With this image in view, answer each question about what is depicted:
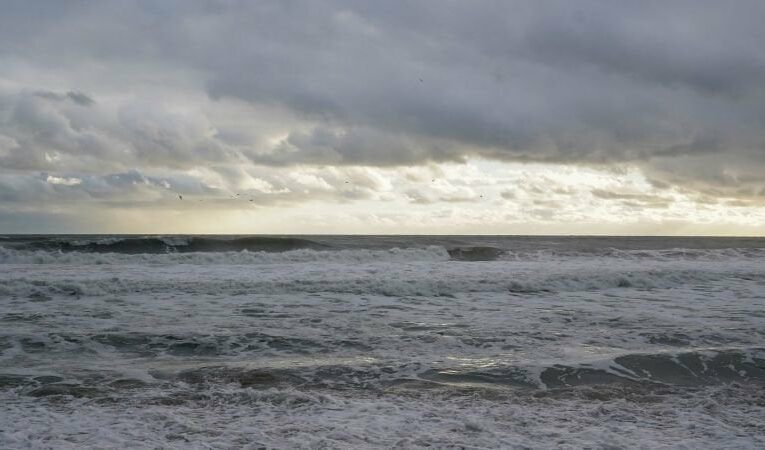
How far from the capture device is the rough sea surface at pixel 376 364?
205 inches

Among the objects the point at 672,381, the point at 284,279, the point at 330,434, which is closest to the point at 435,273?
the point at 284,279

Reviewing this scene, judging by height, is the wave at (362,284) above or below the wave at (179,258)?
below

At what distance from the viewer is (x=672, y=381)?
7.25 meters

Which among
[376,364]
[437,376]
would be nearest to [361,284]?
[376,364]

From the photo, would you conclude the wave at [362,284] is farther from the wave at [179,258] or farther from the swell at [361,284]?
the wave at [179,258]

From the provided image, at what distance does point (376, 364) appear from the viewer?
25.9 ft

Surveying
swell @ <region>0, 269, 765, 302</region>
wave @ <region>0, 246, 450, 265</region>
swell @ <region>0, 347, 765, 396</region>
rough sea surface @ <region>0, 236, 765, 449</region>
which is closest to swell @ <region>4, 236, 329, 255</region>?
A: wave @ <region>0, 246, 450, 265</region>

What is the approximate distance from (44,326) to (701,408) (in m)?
10.3

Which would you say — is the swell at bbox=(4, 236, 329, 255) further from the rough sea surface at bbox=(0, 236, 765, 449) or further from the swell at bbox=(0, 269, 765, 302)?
the rough sea surface at bbox=(0, 236, 765, 449)

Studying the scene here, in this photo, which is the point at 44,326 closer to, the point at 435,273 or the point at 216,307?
the point at 216,307

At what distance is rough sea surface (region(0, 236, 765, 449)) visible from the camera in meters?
5.21

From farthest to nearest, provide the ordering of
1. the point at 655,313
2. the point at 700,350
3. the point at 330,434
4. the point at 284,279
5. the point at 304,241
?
the point at 304,241 → the point at 284,279 → the point at 655,313 → the point at 700,350 → the point at 330,434

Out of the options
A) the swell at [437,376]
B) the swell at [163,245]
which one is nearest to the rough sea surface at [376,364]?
the swell at [437,376]

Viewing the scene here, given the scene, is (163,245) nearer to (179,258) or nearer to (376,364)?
(179,258)
